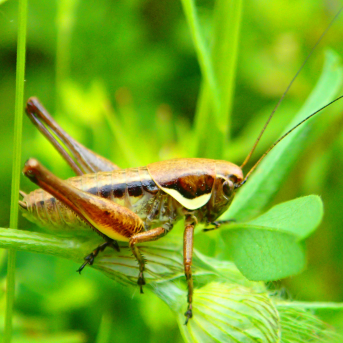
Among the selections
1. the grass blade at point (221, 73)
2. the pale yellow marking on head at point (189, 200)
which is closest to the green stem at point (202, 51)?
the grass blade at point (221, 73)

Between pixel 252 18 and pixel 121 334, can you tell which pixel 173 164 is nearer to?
pixel 121 334

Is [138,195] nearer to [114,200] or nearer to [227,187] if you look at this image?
[114,200]

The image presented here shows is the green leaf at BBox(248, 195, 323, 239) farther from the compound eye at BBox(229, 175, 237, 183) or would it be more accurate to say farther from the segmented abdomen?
the segmented abdomen

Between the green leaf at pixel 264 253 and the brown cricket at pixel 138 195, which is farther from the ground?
the brown cricket at pixel 138 195

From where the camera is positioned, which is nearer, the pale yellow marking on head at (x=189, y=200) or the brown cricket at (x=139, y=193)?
the brown cricket at (x=139, y=193)

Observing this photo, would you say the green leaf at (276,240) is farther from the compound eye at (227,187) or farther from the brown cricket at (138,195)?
the compound eye at (227,187)

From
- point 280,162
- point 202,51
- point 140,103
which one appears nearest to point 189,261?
point 280,162
